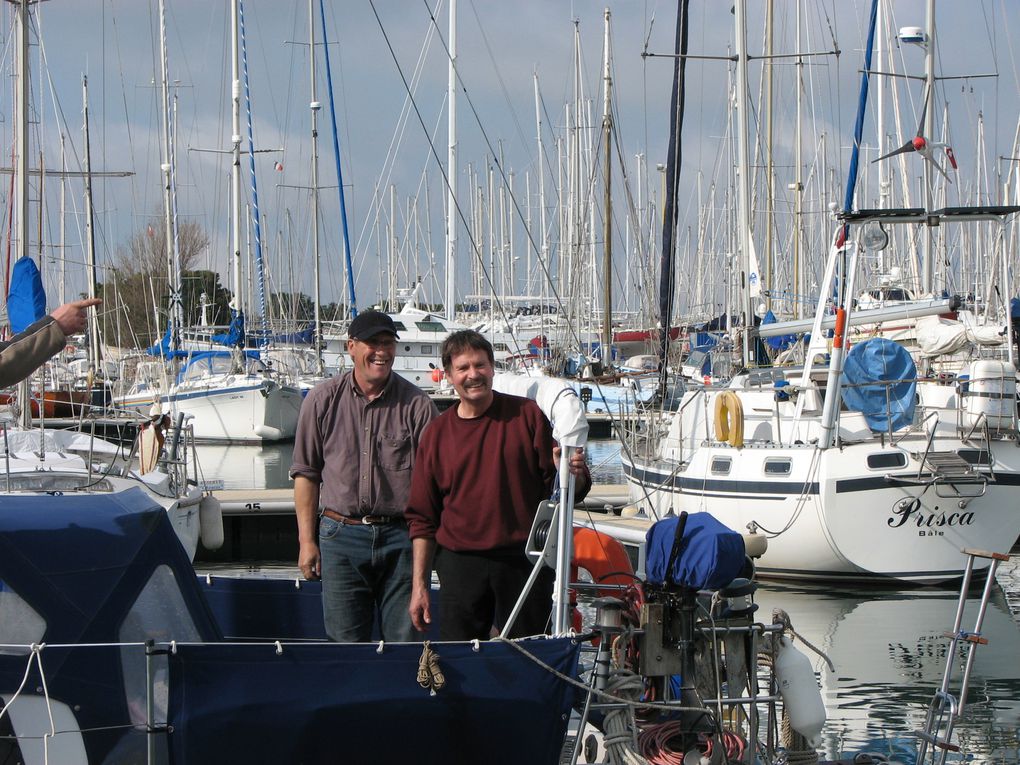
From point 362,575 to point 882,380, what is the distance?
8.58 meters

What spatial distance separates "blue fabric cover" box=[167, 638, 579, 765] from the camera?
3.96 metres

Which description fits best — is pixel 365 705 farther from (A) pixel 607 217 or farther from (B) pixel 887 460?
(A) pixel 607 217

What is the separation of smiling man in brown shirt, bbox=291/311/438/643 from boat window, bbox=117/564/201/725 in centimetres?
71

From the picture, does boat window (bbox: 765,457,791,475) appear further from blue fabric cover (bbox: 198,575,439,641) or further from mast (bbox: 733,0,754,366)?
blue fabric cover (bbox: 198,575,439,641)

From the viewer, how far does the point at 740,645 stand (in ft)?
16.1

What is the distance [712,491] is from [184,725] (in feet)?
30.7

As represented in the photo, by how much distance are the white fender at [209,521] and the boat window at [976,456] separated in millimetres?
7402

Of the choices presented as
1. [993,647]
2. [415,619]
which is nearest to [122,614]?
[415,619]

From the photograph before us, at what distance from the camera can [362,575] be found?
16.3ft

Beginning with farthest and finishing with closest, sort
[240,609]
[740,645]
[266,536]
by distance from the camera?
[266,536] → [240,609] → [740,645]

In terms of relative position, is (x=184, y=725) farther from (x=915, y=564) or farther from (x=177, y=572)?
(x=915, y=564)

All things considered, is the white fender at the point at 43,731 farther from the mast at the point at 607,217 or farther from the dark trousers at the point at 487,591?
the mast at the point at 607,217

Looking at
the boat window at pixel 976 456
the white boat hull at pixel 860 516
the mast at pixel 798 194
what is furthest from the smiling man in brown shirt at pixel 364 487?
the mast at pixel 798 194

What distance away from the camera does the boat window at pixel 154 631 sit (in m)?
3.91
